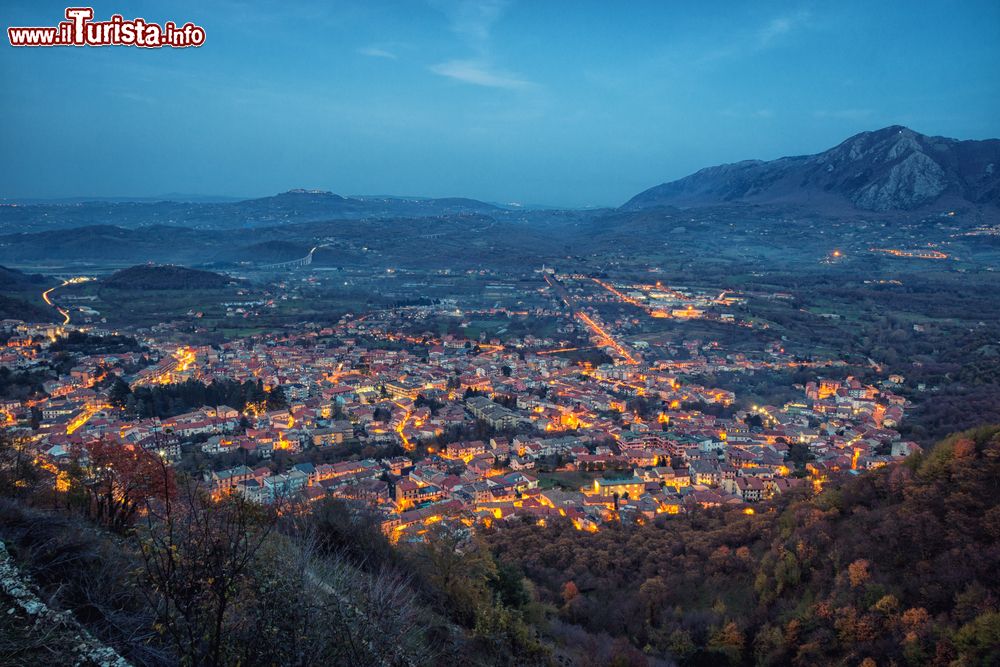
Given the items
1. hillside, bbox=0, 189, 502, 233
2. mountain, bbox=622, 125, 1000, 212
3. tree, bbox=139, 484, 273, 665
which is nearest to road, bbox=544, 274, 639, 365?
tree, bbox=139, 484, 273, 665

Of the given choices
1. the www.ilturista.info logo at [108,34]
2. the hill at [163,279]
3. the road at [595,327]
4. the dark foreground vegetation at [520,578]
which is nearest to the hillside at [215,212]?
the hill at [163,279]

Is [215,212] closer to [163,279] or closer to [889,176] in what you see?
[163,279]

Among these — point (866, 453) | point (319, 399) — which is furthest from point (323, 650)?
point (319, 399)

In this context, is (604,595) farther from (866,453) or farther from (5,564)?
(866,453)

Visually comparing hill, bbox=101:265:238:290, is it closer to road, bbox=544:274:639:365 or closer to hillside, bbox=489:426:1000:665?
road, bbox=544:274:639:365

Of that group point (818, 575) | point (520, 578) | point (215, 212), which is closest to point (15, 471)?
point (520, 578)

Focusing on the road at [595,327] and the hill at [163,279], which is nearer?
the road at [595,327]

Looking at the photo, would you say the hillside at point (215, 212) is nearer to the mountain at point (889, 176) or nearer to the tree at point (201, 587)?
the mountain at point (889, 176)
